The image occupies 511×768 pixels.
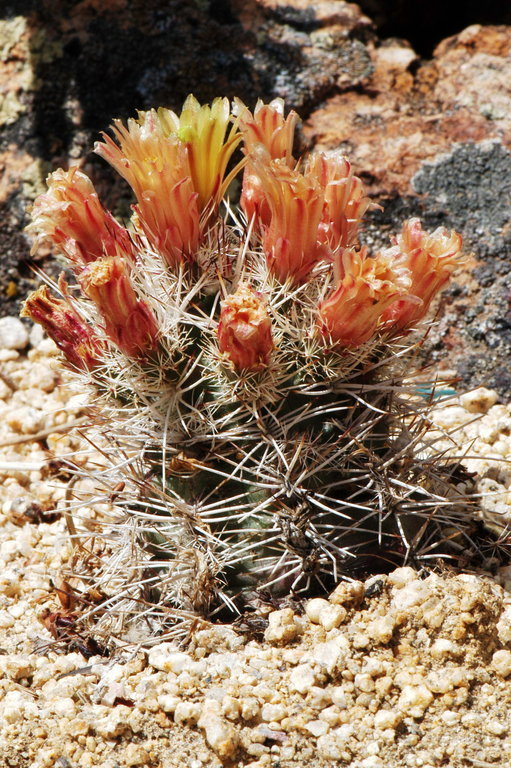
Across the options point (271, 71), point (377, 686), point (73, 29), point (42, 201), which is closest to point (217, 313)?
point (42, 201)

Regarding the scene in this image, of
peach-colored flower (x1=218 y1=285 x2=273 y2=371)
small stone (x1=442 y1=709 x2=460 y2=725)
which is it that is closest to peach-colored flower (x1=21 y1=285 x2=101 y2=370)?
peach-colored flower (x1=218 y1=285 x2=273 y2=371)

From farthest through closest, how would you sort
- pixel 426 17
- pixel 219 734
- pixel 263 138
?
pixel 426 17 → pixel 263 138 → pixel 219 734

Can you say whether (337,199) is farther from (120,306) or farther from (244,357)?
(120,306)

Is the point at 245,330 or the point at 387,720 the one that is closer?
the point at 387,720

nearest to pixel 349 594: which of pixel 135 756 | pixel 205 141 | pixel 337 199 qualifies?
pixel 135 756

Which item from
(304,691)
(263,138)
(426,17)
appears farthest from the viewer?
(426,17)

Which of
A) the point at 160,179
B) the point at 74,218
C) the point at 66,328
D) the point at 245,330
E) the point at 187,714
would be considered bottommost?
the point at 187,714

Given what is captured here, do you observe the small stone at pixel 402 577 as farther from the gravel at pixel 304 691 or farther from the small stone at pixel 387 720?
the small stone at pixel 387 720

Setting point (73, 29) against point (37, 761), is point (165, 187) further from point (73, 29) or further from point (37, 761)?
point (73, 29)

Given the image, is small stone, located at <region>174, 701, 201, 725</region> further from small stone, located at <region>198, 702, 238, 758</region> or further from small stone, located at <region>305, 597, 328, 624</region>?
small stone, located at <region>305, 597, 328, 624</region>
